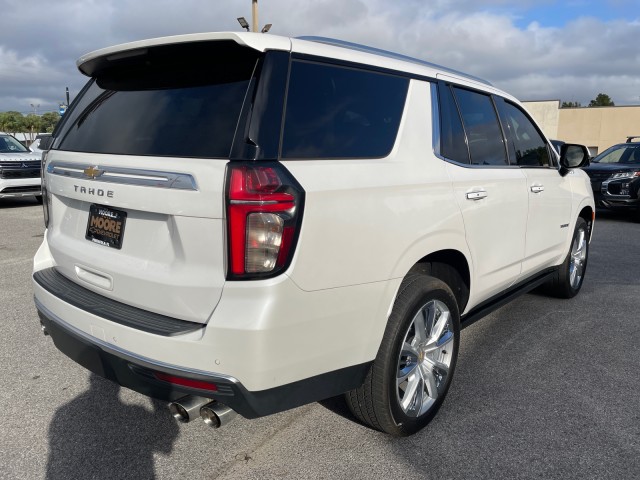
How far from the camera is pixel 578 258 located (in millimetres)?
5484

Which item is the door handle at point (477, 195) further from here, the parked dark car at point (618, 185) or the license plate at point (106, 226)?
the parked dark car at point (618, 185)

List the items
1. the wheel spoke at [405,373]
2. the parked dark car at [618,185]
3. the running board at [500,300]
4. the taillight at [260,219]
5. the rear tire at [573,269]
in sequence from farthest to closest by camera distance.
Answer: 1. the parked dark car at [618,185]
2. the rear tire at [573,269]
3. the running board at [500,300]
4. the wheel spoke at [405,373]
5. the taillight at [260,219]

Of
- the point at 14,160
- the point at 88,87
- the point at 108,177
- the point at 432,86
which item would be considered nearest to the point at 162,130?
the point at 108,177

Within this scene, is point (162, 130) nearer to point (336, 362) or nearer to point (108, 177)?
point (108, 177)

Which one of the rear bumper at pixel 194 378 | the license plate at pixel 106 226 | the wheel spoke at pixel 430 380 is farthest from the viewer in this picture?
the wheel spoke at pixel 430 380

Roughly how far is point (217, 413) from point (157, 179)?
3.25ft

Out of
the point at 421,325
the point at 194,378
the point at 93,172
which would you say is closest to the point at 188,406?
the point at 194,378

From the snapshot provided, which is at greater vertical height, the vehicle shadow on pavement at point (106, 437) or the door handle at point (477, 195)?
the door handle at point (477, 195)

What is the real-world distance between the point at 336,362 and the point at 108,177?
128 centimetres

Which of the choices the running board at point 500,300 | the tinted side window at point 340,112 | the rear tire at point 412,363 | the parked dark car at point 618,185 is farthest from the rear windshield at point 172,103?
the parked dark car at point 618,185

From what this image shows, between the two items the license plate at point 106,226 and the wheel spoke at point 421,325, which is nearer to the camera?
the license plate at point 106,226

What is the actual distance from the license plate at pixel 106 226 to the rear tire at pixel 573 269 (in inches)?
157

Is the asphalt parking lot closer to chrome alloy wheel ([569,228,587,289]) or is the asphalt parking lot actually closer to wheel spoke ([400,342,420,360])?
wheel spoke ([400,342,420,360])

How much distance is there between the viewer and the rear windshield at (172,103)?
7.17ft
